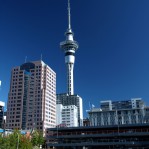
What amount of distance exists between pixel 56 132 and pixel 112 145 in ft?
103

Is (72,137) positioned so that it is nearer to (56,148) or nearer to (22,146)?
(56,148)

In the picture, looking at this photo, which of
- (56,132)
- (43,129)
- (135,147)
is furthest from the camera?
(43,129)

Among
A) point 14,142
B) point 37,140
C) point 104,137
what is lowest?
point 37,140

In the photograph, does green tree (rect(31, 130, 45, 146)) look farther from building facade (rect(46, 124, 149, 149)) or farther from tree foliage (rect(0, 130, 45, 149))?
tree foliage (rect(0, 130, 45, 149))

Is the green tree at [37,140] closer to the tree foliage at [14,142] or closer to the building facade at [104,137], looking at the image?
the building facade at [104,137]

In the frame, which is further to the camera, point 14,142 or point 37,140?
point 37,140

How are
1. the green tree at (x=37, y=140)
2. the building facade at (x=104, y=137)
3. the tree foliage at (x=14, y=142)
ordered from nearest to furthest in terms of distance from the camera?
1. the tree foliage at (x=14, y=142)
2. the building facade at (x=104, y=137)
3. the green tree at (x=37, y=140)

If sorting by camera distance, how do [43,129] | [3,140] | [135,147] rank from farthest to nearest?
[43,129] → [135,147] → [3,140]

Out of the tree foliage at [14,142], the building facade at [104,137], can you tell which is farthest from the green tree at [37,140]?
the tree foliage at [14,142]

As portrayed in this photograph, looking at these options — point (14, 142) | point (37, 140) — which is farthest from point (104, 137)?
point (14, 142)

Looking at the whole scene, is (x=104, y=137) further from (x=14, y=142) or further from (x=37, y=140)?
(x=14, y=142)

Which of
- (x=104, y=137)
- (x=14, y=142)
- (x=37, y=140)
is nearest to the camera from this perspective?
(x=14, y=142)

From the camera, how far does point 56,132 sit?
130375 mm

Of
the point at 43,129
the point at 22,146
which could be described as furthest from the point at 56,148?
the point at 43,129
